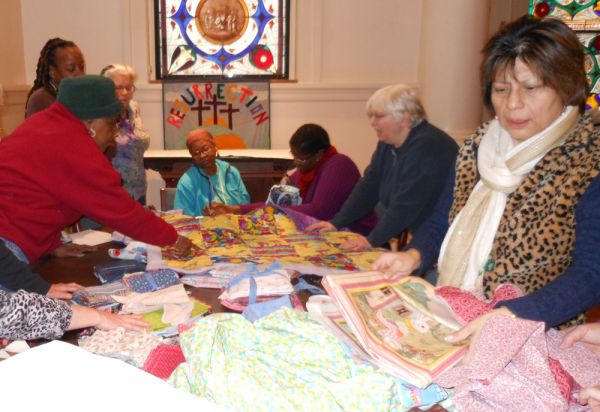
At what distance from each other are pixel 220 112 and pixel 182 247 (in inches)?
160

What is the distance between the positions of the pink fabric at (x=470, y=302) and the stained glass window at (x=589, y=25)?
5.02m

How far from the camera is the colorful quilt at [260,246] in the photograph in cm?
236

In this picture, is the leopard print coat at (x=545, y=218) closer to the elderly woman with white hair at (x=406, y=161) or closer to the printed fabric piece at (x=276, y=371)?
the printed fabric piece at (x=276, y=371)

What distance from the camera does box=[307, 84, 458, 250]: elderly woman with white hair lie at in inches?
121

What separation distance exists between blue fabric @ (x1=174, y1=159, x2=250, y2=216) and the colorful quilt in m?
0.65

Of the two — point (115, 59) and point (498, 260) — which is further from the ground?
point (115, 59)

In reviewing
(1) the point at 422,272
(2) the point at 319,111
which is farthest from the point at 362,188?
(2) the point at 319,111

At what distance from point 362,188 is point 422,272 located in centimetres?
129

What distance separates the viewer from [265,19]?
6.21 metres

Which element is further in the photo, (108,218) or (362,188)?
(362,188)

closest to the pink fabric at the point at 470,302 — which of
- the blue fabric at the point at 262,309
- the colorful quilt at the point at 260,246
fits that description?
the blue fabric at the point at 262,309

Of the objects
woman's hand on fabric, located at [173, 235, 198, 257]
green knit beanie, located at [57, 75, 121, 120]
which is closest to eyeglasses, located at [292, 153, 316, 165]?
woman's hand on fabric, located at [173, 235, 198, 257]

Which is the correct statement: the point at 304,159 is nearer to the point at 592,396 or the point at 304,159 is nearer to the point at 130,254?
the point at 130,254

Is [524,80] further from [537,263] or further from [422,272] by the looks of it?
[422,272]
